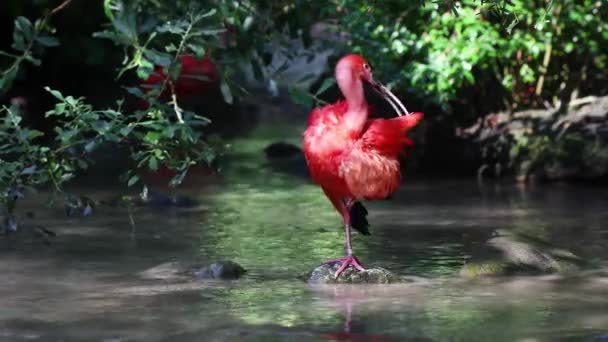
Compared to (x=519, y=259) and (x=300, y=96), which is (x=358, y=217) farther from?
(x=300, y=96)

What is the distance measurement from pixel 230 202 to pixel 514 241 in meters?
3.58

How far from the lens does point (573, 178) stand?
12.7 metres

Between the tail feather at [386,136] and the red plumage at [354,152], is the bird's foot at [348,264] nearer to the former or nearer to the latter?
the red plumage at [354,152]

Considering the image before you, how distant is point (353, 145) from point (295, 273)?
95cm

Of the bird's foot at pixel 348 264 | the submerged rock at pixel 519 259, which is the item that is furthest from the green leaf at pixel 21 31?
the submerged rock at pixel 519 259

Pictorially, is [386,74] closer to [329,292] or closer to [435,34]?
[435,34]

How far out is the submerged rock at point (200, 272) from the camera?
824cm

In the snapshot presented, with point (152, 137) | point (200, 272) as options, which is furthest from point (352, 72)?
point (200, 272)

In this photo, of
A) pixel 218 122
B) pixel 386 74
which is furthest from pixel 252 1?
pixel 218 122

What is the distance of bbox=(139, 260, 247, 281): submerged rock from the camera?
27.0 feet

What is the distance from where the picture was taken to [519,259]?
8383 millimetres

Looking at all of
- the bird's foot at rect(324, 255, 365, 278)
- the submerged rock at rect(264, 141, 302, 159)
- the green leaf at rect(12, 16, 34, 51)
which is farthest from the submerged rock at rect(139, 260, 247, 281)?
the submerged rock at rect(264, 141, 302, 159)

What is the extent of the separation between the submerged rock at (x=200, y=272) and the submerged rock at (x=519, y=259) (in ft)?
4.26

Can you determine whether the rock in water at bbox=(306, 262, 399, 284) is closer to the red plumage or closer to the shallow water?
the shallow water
